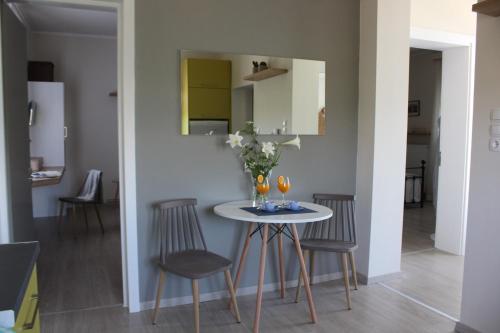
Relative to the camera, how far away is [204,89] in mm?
3068

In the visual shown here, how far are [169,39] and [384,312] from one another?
8.03 feet

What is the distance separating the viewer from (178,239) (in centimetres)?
300

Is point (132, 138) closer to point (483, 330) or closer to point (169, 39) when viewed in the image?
point (169, 39)

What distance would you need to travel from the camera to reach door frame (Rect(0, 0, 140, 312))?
2.72 m

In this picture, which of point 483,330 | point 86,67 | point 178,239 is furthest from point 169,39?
point 86,67

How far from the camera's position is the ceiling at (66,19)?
5.22 meters

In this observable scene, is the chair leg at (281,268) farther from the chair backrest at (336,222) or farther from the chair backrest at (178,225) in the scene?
the chair backrest at (178,225)

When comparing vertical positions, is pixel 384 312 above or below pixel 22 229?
below

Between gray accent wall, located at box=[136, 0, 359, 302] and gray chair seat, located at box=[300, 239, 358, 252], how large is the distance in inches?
15.8

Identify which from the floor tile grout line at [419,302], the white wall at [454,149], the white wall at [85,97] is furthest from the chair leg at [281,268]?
the white wall at [85,97]

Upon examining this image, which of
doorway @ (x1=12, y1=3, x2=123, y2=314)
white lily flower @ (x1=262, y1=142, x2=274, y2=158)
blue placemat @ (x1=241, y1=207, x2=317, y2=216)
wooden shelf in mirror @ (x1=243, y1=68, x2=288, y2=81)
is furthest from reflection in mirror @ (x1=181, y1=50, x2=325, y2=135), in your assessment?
doorway @ (x1=12, y1=3, x2=123, y2=314)

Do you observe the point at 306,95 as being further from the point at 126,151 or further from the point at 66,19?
the point at 66,19

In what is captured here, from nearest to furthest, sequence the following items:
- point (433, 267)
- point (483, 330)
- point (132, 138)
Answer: point (483, 330), point (132, 138), point (433, 267)

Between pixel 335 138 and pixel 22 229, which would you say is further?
pixel 335 138
